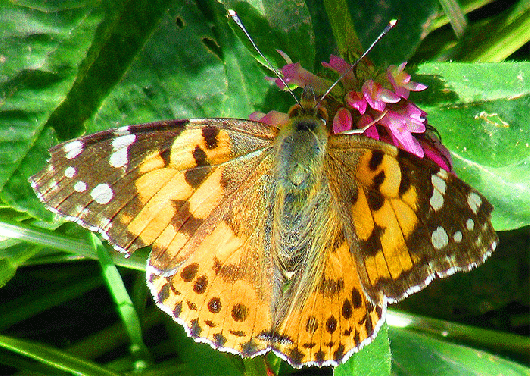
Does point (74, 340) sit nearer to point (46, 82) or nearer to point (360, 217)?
point (46, 82)

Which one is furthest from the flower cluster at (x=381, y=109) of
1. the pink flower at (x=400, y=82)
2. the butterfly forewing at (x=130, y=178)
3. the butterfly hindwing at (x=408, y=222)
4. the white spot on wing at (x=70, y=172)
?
the white spot on wing at (x=70, y=172)

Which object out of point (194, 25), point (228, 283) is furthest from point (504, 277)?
point (194, 25)

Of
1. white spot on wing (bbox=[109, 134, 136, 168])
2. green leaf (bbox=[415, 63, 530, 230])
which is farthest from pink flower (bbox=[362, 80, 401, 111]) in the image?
white spot on wing (bbox=[109, 134, 136, 168])

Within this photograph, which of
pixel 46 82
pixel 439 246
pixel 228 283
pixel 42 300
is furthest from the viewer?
pixel 42 300

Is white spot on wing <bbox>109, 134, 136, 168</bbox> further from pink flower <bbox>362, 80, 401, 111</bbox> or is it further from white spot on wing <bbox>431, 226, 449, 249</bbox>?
white spot on wing <bbox>431, 226, 449, 249</bbox>

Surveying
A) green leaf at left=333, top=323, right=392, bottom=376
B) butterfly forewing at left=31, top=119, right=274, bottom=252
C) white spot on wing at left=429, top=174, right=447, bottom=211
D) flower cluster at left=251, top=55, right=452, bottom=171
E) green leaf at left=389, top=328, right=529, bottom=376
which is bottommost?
green leaf at left=389, top=328, right=529, bottom=376

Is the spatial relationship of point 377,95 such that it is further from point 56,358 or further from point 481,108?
point 56,358

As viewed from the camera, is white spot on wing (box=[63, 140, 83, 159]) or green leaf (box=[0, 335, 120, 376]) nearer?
white spot on wing (box=[63, 140, 83, 159])

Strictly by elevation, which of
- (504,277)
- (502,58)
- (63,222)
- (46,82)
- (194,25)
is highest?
(46,82)

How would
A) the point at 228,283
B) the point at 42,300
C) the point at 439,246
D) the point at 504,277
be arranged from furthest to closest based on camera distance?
the point at 504,277 < the point at 42,300 < the point at 228,283 < the point at 439,246

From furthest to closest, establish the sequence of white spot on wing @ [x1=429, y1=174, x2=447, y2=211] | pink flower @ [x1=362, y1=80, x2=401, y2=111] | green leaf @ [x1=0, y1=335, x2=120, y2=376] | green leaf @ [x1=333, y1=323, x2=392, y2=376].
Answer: green leaf @ [x1=0, y1=335, x2=120, y2=376]
green leaf @ [x1=333, y1=323, x2=392, y2=376]
pink flower @ [x1=362, y1=80, x2=401, y2=111]
white spot on wing @ [x1=429, y1=174, x2=447, y2=211]
